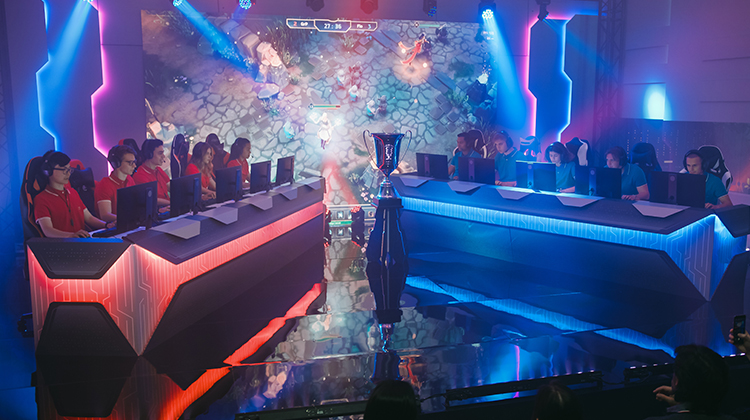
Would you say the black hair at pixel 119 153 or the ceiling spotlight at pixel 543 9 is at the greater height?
the ceiling spotlight at pixel 543 9

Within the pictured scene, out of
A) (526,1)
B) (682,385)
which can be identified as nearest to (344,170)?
(526,1)

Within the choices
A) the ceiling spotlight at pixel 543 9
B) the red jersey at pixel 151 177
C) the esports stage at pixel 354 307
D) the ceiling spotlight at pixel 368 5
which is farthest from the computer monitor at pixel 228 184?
the ceiling spotlight at pixel 543 9

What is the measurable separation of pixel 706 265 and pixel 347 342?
115 inches

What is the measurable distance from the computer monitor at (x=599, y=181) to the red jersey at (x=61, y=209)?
164 inches

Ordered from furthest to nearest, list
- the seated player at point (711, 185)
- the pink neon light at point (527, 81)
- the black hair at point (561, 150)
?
the pink neon light at point (527, 81) → the black hair at point (561, 150) → the seated player at point (711, 185)

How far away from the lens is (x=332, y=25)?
789cm

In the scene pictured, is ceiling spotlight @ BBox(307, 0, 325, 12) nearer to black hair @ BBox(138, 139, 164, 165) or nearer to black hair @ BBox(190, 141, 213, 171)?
black hair @ BBox(190, 141, 213, 171)

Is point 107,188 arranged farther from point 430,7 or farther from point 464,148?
point 430,7

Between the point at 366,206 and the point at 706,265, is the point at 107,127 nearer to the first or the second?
the point at 366,206

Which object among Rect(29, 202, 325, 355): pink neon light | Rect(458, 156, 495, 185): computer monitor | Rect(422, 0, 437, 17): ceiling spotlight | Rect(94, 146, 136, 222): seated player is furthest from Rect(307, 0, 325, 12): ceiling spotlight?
Rect(29, 202, 325, 355): pink neon light

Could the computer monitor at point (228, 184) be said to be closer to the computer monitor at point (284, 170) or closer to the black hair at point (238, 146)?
the computer monitor at point (284, 170)

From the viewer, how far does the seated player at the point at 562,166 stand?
5508 mm

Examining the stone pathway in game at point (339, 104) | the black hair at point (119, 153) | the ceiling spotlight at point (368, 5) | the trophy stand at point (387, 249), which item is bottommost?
the trophy stand at point (387, 249)

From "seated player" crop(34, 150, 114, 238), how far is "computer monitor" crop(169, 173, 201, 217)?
61 centimetres
